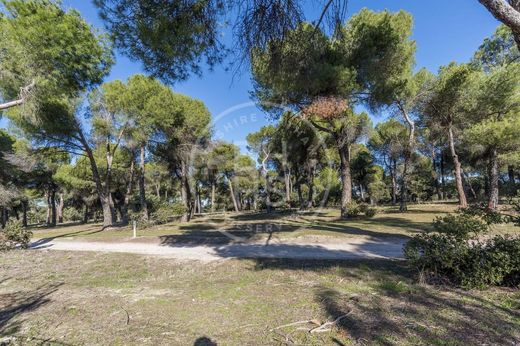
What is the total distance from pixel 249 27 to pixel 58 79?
823 centimetres

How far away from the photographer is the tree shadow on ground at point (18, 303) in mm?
3879

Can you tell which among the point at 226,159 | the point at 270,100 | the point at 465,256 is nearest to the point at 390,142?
the point at 226,159

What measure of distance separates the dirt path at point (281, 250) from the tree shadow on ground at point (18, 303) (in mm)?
3148

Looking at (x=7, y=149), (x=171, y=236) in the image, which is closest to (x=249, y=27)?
(x=171, y=236)

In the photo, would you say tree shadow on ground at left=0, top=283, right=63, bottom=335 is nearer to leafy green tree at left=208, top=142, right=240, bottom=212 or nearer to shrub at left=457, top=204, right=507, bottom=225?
shrub at left=457, top=204, right=507, bottom=225

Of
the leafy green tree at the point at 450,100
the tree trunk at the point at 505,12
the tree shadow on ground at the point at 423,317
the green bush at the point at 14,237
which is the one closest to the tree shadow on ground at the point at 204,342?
the tree shadow on ground at the point at 423,317

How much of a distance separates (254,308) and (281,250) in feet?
14.1

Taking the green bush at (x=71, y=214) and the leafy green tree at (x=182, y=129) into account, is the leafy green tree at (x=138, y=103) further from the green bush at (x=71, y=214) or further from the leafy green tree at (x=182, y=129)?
the green bush at (x=71, y=214)

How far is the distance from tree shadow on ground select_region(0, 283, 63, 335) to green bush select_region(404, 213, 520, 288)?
6.52 metres

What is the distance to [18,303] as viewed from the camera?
4.84 meters

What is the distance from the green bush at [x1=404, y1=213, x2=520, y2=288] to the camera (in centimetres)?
408

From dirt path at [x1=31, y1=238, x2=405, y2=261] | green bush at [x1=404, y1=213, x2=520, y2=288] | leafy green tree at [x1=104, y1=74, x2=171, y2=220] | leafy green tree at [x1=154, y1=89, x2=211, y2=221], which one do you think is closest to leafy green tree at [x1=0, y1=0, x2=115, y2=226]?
dirt path at [x1=31, y1=238, x2=405, y2=261]

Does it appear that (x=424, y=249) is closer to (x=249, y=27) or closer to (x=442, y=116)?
(x=249, y=27)

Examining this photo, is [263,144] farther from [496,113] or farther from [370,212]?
[496,113]
